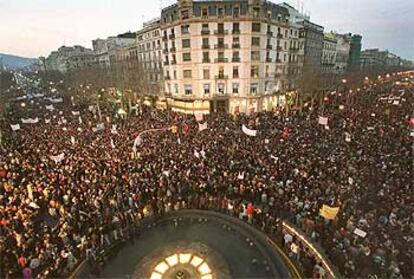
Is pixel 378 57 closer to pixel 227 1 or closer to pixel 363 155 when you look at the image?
pixel 227 1

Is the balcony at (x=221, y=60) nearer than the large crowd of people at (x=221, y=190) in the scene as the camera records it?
No

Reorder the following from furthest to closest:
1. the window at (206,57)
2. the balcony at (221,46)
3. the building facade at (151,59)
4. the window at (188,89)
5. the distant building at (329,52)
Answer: the distant building at (329,52), the building facade at (151,59), the window at (188,89), the window at (206,57), the balcony at (221,46)

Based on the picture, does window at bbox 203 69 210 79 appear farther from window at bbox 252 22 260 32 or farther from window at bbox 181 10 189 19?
window at bbox 252 22 260 32

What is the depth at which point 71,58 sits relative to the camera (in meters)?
119

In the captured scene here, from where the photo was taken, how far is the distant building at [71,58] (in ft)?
372

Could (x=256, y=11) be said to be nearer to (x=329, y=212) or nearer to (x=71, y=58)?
(x=329, y=212)

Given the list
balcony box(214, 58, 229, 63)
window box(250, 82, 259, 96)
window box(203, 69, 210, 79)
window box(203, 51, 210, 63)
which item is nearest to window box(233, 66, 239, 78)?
balcony box(214, 58, 229, 63)

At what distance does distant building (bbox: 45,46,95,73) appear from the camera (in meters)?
113

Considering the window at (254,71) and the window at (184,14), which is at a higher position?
the window at (184,14)

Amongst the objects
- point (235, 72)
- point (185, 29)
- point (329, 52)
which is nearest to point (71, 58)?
point (185, 29)

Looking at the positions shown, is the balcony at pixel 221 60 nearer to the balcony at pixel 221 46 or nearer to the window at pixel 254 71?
the balcony at pixel 221 46

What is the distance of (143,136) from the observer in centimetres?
2886

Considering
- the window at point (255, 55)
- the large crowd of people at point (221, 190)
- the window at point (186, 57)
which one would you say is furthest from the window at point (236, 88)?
the large crowd of people at point (221, 190)

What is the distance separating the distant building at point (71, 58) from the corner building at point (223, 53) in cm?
6556
